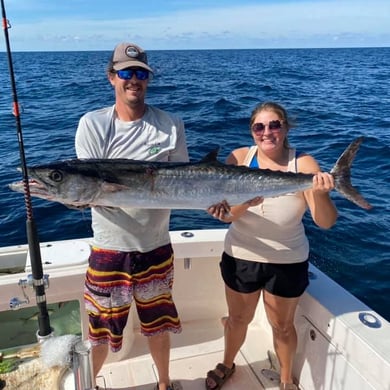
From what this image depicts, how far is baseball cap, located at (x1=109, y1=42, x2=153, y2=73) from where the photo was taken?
233 centimetres

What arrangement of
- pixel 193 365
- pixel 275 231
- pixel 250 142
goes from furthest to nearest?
pixel 250 142, pixel 193 365, pixel 275 231

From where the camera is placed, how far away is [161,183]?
2.49 m

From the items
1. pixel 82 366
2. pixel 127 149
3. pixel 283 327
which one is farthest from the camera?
pixel 283 327

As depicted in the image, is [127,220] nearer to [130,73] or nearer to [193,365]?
[130,73]

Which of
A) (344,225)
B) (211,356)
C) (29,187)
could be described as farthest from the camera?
(344,225)

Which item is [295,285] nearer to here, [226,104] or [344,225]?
[344,225]

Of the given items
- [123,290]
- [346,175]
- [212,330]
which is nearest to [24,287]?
[123,290]

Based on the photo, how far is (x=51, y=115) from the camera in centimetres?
1452

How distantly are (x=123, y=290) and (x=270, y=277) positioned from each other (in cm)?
90

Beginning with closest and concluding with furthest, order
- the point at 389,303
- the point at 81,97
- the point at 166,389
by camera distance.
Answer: the point at 166,389 → the point at 389,303 → the point at 81,97

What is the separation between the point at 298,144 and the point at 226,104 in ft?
20.1

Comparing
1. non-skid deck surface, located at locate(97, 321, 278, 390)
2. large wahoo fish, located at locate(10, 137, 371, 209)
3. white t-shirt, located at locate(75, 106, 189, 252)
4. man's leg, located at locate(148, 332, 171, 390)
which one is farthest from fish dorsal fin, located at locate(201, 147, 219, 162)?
non-skid deck surface, located at locate(97, 321, 278, 390)

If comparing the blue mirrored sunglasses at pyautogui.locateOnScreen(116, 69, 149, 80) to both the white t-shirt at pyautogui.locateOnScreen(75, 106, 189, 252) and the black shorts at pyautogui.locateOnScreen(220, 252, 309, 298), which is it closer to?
the white t-shirt at pyautogui.locateOnScreen(75, 106, 189, 252)

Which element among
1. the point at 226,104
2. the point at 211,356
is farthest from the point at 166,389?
the point at 226,104
